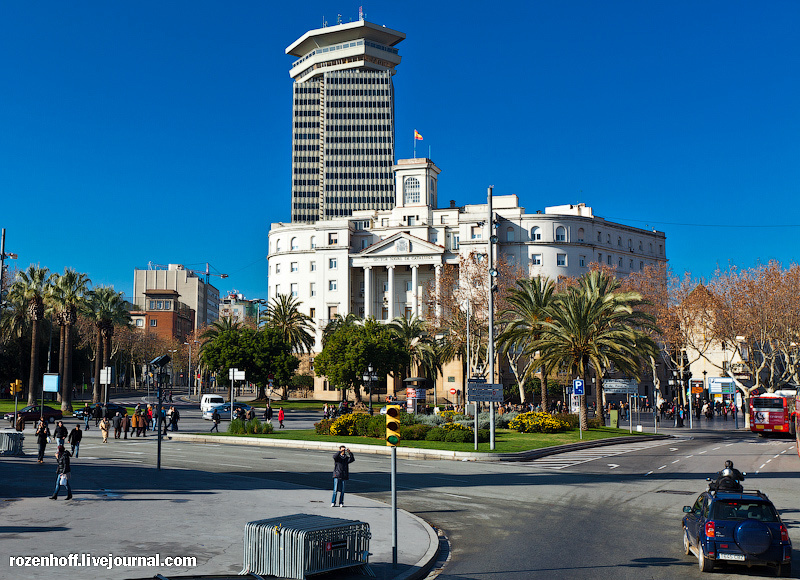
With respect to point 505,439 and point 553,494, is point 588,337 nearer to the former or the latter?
point 505,439

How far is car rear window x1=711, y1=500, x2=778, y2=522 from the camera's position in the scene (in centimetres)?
1200

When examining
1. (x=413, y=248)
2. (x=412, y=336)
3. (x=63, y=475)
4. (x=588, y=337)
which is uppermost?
(x=413, y=248)

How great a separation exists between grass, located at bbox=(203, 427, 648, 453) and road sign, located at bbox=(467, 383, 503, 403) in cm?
230

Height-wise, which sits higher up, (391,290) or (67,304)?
(391,290)

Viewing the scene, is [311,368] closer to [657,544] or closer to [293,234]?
[293,234]

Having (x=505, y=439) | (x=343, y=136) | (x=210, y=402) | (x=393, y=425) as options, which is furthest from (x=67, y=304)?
(x=343, y=136)

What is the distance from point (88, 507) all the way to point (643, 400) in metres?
83.9

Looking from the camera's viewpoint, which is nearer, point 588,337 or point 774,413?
point 588,337

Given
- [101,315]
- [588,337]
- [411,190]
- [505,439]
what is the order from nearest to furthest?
[505,439] → [588,337] → [101,315] → [411,190]

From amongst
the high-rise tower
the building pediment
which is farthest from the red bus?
the high-rise tower

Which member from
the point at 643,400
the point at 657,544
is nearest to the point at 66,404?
the point at 657,544

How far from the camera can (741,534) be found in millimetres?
11711

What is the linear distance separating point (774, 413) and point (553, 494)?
108 feet

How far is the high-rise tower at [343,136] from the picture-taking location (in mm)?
157125
